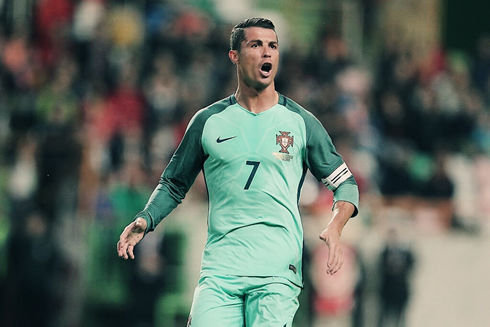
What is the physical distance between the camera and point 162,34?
16.7 metres

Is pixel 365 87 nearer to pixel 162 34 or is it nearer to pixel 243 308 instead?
pixel 162 34

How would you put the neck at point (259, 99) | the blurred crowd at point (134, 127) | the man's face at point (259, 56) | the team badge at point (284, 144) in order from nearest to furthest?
the team badge at point (284, 144)
the man's face at point (259, 56)
the neck at point (259, 99)
the blurred crowd at point (134, 127)

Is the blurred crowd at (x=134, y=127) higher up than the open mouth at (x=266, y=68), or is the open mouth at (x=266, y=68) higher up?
the open mouth at (x=266, y=68)

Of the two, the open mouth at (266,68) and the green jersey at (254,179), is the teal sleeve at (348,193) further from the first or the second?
the open mouth at (266,68)

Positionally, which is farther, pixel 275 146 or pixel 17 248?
pixel 17 248

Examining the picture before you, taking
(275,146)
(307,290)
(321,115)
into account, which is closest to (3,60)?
(321,115)

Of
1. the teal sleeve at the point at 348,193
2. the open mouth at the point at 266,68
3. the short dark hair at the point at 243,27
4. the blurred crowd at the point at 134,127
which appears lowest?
the blurred crowd at the point at 134,127

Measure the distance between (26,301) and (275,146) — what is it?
8.97 meters

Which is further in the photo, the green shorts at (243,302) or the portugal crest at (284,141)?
the portugal crest at (284,141)

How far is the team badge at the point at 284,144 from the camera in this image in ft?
21.0

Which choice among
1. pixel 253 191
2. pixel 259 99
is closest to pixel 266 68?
pixel 259 99

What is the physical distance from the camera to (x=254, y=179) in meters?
6.37

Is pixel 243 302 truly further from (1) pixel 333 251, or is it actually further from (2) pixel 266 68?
(2) pixel 266 68

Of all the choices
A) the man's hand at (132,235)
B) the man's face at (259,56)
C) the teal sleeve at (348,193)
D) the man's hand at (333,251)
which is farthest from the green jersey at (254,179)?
the man's hand at (333,251)
